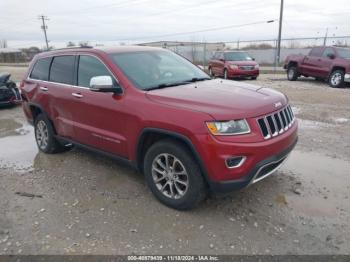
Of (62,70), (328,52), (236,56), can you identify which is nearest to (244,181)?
(62,70)

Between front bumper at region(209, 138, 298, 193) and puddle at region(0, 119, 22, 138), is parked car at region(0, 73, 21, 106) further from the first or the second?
front bumper at region(209, 138, 298, 193)

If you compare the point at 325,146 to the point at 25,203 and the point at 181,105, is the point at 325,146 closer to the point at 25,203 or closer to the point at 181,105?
the point at 181,105

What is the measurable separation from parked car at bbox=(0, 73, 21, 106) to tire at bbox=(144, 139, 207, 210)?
26.1 feet

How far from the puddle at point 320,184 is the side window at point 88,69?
2.83 meters

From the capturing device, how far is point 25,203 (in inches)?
163

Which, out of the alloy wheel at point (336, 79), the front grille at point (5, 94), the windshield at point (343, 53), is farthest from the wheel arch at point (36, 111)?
the windshield at point (343, 53)

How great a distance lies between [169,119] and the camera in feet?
11.5

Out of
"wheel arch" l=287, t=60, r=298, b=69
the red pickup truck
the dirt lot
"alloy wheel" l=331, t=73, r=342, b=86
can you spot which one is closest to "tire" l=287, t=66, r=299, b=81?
the red pickup truck

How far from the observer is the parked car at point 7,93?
33.3 ft

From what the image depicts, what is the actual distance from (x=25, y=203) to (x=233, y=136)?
8.75ft

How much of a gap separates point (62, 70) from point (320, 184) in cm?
403

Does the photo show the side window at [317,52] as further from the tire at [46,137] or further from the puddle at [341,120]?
the tire at [46,137]

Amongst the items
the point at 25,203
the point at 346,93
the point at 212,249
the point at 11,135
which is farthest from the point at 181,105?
the point at 346,93

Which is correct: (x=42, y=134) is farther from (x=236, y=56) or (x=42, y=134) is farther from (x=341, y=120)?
(x=236, y=56)
